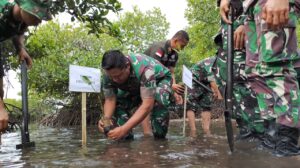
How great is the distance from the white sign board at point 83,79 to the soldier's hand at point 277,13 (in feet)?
7.18

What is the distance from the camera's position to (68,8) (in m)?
5.10

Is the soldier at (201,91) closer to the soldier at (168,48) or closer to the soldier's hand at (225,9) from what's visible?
the soldier at (168,48)

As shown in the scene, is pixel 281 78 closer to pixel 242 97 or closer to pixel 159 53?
pixel 242 97

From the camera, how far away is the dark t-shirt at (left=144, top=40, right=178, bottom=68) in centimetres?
530

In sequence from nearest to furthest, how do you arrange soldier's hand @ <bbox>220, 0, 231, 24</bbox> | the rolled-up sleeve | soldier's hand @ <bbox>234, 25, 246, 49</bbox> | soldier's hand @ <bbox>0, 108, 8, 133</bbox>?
soldier's hand @ <bbox>0, 108, 8, 133</bbox>
soldier's hand @ <bbox>220, 0, 231, 24</bbox>
soldier's hand @ <bbox>234, 25, 246, 49</bbox>
the rolled-up sleeve

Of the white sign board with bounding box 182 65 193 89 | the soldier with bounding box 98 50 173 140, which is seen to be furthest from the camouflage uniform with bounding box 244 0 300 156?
the white sign board with bounding box 182 65 193 89

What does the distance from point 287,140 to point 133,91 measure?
7.22ft

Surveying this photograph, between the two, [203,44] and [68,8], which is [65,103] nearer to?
[68,8]

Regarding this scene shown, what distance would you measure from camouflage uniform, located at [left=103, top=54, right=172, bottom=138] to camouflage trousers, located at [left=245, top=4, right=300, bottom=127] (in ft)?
4.57

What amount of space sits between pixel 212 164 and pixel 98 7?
332 cm

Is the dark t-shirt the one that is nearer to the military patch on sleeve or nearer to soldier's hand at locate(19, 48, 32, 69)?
the military patch on sleeve

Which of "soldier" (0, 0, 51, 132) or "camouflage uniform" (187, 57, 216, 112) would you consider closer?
"soldier" (0, 0, 51, 132)

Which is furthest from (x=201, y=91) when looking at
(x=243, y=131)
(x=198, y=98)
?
(x=243, y=131)

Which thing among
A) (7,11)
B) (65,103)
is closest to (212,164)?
(7,11)
